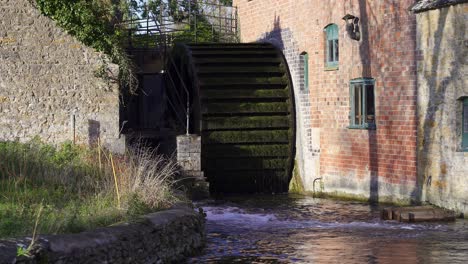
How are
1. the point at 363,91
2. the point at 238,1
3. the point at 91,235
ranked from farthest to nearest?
the point at 238,1, the point at 363,91, the point at 91,235

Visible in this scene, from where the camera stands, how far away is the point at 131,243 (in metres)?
9.42

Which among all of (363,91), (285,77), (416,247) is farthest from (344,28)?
(416,247)

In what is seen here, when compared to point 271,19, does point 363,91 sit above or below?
below

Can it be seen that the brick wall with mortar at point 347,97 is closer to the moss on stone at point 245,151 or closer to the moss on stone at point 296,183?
the moss on stone at point 296,183

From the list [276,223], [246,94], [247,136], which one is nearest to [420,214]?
[276,223]

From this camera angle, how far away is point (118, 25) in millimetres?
18531

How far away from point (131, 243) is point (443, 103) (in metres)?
7.26

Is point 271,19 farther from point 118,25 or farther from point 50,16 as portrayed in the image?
point 50,16

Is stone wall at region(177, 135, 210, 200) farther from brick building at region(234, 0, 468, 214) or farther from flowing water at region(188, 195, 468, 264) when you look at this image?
brick building at region(234, 0, 468, 214)

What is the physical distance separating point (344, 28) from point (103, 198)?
26.9 ft

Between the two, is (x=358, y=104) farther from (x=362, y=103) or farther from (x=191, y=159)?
(x=191, y=159)

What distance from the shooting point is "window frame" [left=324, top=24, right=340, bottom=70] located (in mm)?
18219

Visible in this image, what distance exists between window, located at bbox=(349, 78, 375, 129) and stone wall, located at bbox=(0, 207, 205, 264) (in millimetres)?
5943

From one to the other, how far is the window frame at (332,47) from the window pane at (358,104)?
0.90 metres
